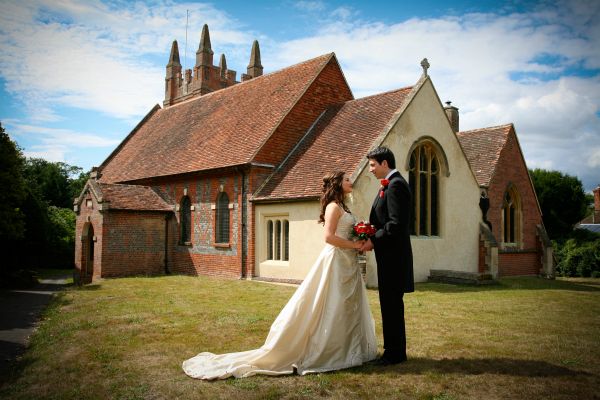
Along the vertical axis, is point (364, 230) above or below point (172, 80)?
below

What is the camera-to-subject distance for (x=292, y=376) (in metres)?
6.16

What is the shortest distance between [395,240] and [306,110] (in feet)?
50.7

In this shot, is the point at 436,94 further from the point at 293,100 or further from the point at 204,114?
the point at 204,114

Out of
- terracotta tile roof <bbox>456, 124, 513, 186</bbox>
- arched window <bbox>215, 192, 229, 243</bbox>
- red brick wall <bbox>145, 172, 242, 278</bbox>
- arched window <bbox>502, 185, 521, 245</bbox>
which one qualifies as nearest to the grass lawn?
red brick wall <bbox>145, 172, 242, 278</bbox>

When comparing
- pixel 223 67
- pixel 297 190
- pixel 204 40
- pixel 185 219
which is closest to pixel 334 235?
pixel 297 190

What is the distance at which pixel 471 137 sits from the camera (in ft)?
90.3

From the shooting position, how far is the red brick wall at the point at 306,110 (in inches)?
784

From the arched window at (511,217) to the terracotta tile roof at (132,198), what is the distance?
16.9 metres

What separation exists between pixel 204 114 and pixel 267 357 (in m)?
22.9

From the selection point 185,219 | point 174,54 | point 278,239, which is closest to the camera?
point 278,239

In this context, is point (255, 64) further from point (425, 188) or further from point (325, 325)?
point (325, 325)

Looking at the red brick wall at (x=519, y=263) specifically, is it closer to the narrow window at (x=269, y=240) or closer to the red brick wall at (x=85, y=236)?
the narrow window at (x=269, y=240)

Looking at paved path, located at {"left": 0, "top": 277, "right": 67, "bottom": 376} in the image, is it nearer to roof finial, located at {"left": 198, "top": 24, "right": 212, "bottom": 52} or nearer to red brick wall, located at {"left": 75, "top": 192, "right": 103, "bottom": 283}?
red brick wall, located at {"left": 75, "top": 192, "right": 103, "bottom": 283}

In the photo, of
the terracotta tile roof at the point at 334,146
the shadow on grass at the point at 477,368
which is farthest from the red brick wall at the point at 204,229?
the shadow on grass at the point at 477,368
